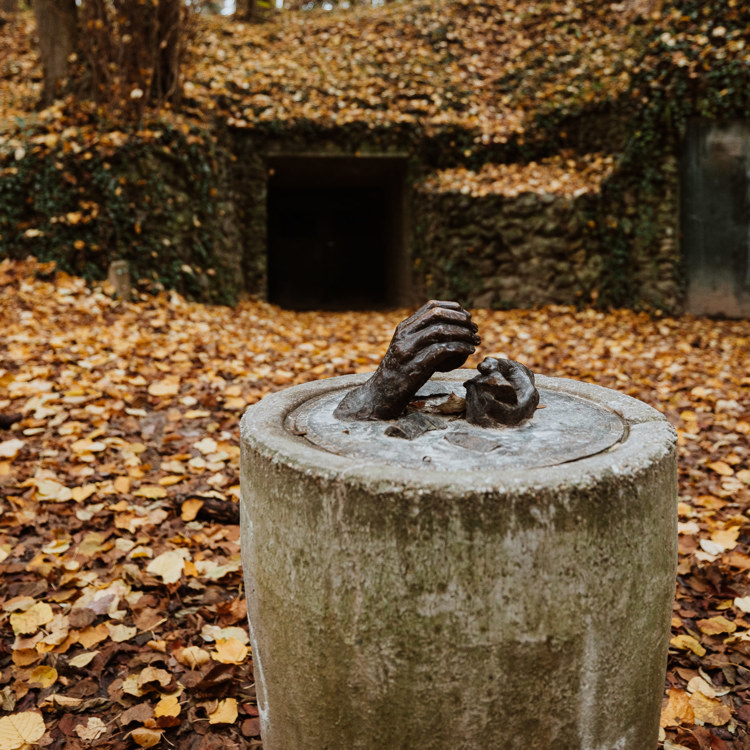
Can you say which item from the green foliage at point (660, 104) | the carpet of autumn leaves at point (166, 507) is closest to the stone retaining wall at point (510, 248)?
the green foliage at point (660, 104)

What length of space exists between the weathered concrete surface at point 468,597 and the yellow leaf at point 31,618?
1.26 meters

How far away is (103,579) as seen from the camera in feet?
8.09

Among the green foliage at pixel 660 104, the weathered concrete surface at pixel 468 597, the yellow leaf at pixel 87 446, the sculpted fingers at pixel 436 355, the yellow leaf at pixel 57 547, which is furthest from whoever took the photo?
the green foliage at pixel 660 104

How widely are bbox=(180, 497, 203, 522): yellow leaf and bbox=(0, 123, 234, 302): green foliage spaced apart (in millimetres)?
3610

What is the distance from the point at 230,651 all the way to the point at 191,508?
0.93m

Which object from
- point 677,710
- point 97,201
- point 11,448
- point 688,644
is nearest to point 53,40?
point 97,201

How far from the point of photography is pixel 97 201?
5871 mm

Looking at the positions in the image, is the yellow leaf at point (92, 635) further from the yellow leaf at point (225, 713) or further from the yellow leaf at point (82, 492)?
the yellow leaf at point (82, 492)

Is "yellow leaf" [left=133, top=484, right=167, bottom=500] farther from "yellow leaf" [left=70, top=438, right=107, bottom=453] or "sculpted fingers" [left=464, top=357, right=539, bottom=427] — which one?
"sculpted fingers" [left=464, top=357, right=539, bottom=427]

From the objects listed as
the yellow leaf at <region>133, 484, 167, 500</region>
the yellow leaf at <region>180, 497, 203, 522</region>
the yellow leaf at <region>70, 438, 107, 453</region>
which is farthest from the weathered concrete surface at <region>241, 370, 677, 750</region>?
the yellow leaf at <region>70, 438, 107, 453</region>

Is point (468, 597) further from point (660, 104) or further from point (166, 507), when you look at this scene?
point (660, 104)

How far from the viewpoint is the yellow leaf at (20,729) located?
68.4 inches

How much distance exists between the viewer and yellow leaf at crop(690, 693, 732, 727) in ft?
6.28

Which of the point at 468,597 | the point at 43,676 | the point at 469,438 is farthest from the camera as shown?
the point at 43,676
